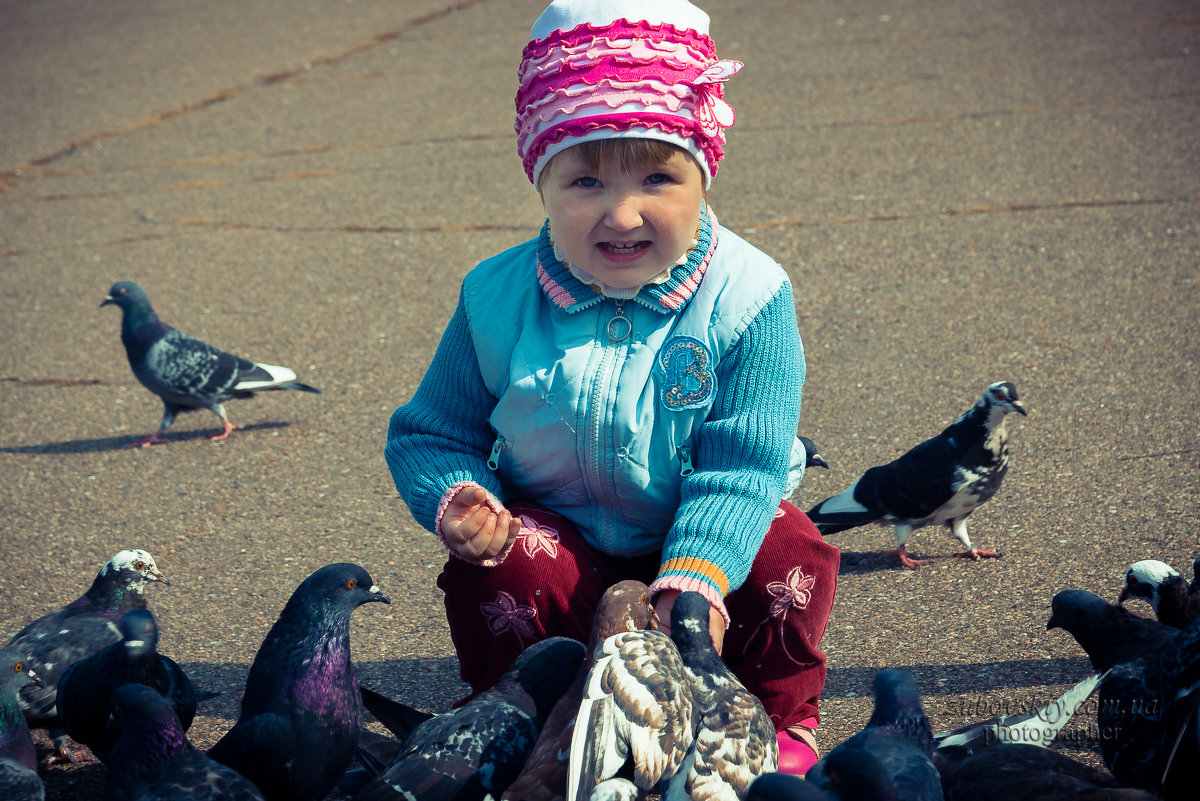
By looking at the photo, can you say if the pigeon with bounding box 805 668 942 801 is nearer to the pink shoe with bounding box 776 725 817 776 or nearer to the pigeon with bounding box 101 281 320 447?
the pink shoe with bounding box 776 725 817 776

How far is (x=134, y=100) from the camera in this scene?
11.0 meters

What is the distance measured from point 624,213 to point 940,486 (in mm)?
1764

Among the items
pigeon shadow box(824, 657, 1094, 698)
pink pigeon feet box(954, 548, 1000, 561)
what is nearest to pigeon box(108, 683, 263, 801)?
pigeon shadow box(824, 657, 1094, 698)

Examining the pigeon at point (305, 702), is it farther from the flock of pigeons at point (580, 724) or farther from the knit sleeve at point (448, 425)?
the knit sleeve at point (448, 425)

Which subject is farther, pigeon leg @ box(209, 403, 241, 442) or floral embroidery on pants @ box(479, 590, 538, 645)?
pigeon leg @ box(209, 403, 241, 442)

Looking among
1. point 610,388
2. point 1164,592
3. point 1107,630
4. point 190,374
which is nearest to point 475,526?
point 610,388

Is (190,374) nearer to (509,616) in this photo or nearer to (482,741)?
(509,616)

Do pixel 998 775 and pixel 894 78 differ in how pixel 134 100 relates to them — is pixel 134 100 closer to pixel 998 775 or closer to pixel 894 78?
pixel 894 78

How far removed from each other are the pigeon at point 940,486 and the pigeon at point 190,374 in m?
2.64

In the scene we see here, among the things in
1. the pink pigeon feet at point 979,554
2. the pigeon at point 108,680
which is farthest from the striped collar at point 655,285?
the pink pigeon feet at point 979,554

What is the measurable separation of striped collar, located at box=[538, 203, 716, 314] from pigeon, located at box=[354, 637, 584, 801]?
83 centimetres

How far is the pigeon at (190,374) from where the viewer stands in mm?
5375

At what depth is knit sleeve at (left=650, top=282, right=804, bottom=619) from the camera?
8.59 ft

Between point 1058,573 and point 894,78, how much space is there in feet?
22.0
